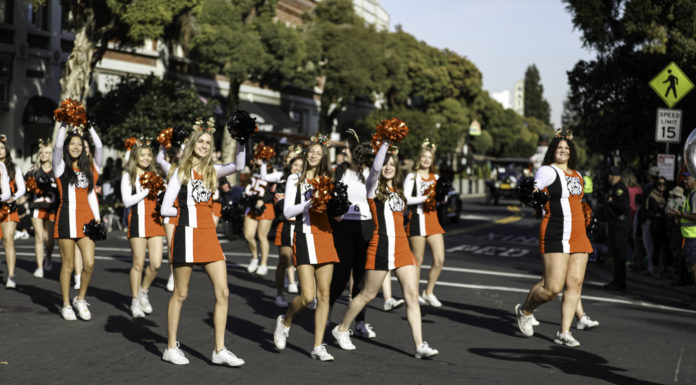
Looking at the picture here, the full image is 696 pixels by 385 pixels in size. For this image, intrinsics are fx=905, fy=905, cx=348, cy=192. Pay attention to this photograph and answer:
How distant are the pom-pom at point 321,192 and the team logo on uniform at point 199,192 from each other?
2.72 ft

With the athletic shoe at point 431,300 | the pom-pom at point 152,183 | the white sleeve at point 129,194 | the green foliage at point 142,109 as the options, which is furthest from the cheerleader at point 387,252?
the green foliage at point 142,109

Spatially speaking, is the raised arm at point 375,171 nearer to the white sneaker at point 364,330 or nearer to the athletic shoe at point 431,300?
the white sneaker at point 364,330

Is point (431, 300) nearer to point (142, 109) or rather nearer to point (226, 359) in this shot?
point (226, 359)

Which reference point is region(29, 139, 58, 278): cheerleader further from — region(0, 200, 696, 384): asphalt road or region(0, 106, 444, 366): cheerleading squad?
region(0, 106, 444, 366): cheerleading squad

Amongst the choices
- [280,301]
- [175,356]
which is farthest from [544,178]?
[175,356]

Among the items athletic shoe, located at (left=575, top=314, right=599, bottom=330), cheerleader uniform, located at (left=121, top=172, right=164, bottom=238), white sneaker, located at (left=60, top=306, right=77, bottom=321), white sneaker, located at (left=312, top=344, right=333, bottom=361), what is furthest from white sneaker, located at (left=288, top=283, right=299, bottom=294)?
white sneaker, located at (left=312, top=344, right=333, bottom=361)

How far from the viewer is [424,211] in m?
10.2

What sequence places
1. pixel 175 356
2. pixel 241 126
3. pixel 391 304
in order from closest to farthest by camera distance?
1. pixel 241 126
2. pixel 175 356
3. pixel 391 304

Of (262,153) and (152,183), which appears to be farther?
(262,153)

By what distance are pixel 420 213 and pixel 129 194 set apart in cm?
322

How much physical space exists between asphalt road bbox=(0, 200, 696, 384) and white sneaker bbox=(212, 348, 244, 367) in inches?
2.9

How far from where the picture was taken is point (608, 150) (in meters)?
23.0

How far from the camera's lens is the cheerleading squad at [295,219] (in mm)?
6992

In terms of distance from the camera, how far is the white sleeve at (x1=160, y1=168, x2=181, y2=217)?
22.9ft
